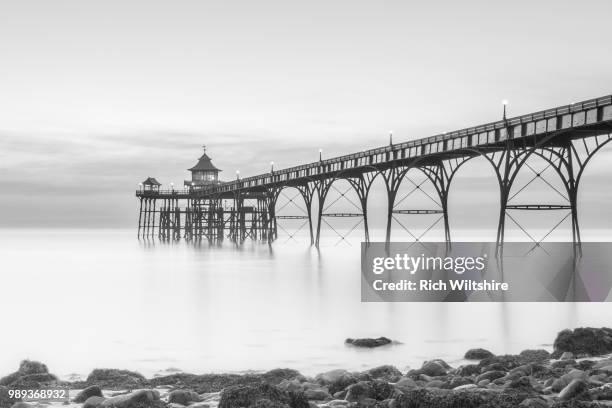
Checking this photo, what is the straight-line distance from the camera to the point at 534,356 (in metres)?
14.0

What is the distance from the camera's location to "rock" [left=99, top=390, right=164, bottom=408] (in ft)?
31.2

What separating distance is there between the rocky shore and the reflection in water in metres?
2.02

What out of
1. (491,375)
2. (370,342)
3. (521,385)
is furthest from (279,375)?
(521,385)

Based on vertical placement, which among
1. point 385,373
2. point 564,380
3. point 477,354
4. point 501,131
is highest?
point 501,131

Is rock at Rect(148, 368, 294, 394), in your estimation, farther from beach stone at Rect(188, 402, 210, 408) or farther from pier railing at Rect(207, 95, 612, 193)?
pier railing at Rect(207, 95, 612, 193)

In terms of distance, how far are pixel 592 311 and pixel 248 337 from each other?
11.1 metres

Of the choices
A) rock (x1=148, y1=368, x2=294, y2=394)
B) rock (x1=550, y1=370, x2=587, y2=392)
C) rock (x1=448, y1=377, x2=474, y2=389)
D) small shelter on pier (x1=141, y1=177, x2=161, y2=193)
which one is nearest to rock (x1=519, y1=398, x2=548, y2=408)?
rock (x1=550, y1=370, x2=587, y2=392)

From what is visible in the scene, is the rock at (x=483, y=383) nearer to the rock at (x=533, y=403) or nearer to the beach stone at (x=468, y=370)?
the beach stone at (x=468, y=370)

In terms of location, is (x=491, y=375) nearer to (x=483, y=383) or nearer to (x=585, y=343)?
(x=483, y=383)

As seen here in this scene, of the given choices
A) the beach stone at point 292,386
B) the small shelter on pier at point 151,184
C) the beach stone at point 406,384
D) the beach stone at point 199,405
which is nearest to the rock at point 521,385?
the beach stone at point 406,384

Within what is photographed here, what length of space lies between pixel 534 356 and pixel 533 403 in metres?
5.86

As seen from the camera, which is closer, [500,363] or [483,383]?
[483,383]

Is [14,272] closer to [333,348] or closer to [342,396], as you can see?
[333,348]

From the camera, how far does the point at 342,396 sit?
1020cm
